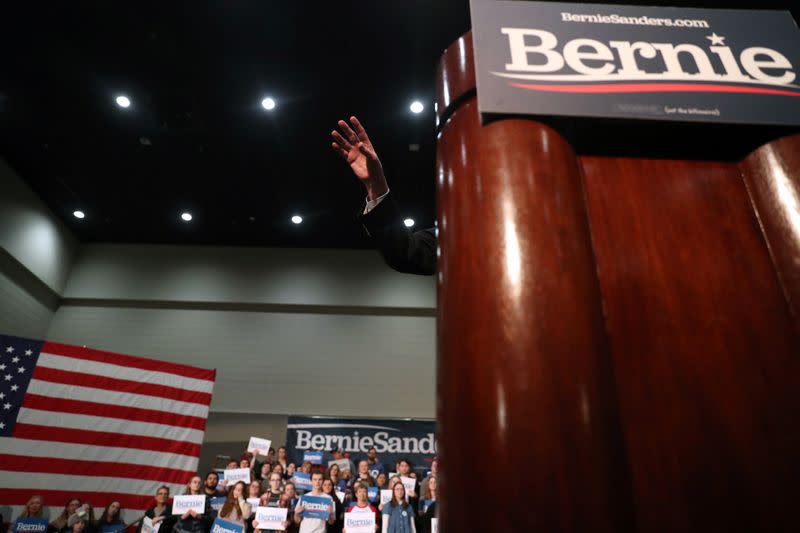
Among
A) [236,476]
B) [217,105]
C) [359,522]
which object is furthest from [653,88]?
[217,105]

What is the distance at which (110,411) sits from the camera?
20.3 ft

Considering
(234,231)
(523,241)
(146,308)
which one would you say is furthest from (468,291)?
(146,308)

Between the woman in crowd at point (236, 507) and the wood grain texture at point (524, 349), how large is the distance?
6.23m

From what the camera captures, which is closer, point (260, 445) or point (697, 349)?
point (697, 349)

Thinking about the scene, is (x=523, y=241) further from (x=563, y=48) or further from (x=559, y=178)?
(x=563, y=48)

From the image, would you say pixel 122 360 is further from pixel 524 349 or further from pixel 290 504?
pixel 524 349

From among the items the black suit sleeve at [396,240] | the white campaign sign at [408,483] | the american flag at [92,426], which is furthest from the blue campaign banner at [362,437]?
the black suit sleeve at [396,240]

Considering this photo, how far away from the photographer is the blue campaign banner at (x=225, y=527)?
5.58 m

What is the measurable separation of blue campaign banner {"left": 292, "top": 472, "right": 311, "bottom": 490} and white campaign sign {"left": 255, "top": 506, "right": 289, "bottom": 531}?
1.18m

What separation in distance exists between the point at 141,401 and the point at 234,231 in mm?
4896

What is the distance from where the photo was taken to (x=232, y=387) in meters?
9.87

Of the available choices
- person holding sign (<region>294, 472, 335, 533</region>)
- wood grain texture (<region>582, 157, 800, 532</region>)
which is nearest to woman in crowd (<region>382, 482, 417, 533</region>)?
person holding sign (<region>294, 472, 335, 533</region>)

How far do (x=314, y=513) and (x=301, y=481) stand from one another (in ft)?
4.47

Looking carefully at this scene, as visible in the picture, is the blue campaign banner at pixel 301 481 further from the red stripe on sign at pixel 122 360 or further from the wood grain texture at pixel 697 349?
the wood grain texture at pixel 697 349
